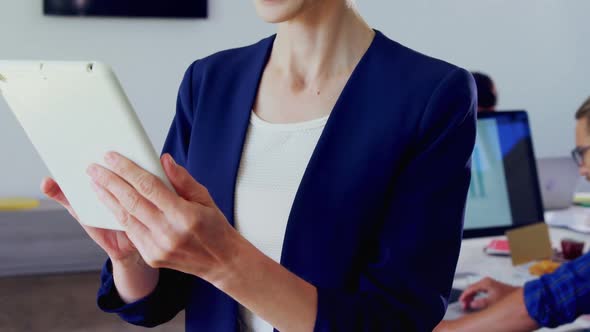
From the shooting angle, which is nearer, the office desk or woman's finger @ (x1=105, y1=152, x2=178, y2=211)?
woman's finger @ (x1=105, y1=152, x2=178, y2=211)

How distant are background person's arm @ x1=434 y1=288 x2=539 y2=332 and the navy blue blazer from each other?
0.70m

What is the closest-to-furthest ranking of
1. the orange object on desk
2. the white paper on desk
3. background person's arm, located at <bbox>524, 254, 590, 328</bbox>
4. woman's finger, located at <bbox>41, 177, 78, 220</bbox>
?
woman's finger, located at <bbox>41, 177, 78, 220</bbox> → background person's arm, located at <bbox>524, 254, 590, 328</bbox> → the orange object on desk → the white paper on desk

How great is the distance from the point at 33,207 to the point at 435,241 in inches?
89.5

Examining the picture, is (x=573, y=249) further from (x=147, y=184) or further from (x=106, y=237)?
(x=147, y=184)

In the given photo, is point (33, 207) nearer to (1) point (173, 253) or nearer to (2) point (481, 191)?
(2) point (481, 191)

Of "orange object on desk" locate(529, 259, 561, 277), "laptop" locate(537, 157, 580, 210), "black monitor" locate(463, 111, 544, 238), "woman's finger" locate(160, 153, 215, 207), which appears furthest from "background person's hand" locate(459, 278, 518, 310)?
"laptop" locate(537, 157, 580, 210)

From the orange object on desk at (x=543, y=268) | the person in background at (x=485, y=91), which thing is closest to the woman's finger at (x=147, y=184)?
the orange object on desk at (x=543, y=268)

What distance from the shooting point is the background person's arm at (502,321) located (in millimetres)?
1548

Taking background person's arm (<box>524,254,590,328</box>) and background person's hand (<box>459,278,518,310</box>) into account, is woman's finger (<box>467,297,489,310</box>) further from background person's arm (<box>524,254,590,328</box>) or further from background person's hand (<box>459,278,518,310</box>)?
background person's arm (<box>524,254,590,328</box>)

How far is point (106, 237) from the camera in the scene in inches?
33.3

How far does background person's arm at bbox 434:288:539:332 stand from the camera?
1.55 m

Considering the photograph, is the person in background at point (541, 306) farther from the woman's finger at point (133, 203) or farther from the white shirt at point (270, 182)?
the woman's finger at point (133, 203)

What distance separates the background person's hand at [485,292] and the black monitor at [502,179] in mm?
479

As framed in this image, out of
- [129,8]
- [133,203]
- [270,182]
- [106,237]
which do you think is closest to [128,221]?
[133,203]
